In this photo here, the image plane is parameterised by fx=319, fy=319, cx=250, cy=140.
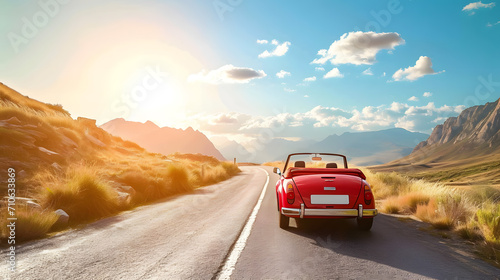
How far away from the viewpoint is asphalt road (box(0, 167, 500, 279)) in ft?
13.8

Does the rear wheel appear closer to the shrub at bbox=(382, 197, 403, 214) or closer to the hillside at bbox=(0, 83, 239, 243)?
the shrub at bbox=(382, 197, 403, 214)

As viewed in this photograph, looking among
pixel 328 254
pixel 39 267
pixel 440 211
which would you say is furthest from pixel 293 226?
pixel 39 267

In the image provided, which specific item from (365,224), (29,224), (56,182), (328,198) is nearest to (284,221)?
(328,198)

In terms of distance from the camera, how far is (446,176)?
16362 cm

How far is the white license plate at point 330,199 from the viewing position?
630 centimetres

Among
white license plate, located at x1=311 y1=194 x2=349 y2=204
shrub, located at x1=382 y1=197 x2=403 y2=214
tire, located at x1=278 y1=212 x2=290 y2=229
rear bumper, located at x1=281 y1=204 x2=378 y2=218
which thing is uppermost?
white license plate, located at x1=311 y1=194 x2=349 y2=204

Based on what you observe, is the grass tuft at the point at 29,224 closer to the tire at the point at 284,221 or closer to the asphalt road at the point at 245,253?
the asphalt road at the point at 245,253

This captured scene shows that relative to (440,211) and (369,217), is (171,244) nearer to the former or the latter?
(369,217)

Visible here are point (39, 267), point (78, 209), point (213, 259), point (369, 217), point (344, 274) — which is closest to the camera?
point (344, 274)

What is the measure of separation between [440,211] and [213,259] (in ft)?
20.1

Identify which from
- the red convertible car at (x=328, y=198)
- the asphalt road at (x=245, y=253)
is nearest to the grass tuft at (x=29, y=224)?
the asphalt road at (x=245, y=253)

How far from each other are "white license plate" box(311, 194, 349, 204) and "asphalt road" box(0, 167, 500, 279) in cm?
71

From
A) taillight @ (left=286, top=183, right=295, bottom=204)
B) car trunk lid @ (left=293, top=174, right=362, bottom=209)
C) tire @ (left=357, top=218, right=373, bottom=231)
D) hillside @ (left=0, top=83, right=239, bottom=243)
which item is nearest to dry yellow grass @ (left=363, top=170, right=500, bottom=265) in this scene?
tire @ (left=357, top=218, right=373, bottom=231)

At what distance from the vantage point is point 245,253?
5133mm
